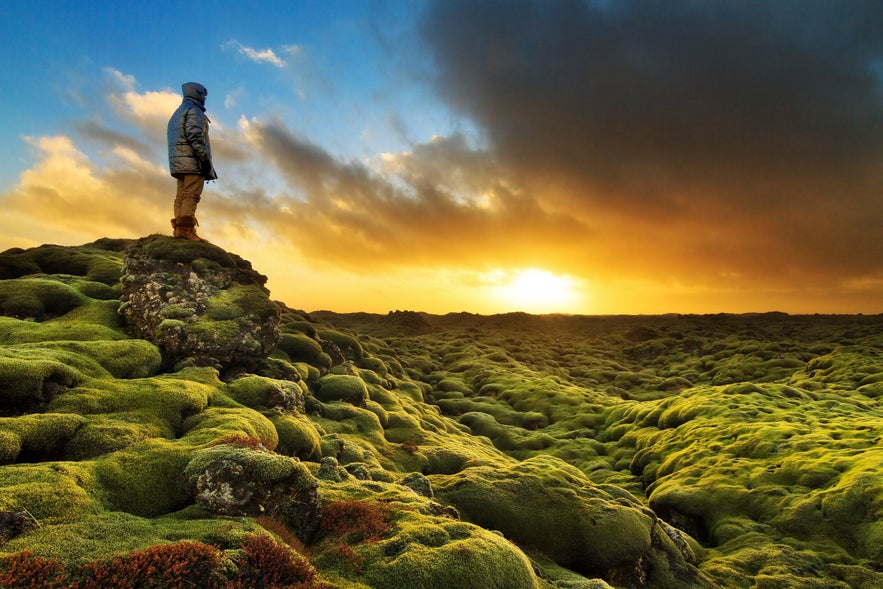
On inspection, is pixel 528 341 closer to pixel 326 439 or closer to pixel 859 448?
pixel 859 448

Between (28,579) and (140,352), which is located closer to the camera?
(28,579)

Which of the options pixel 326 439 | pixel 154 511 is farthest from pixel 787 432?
pixel 154 511

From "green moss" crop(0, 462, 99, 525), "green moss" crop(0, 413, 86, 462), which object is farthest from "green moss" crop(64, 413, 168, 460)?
"green moss" crop(0, 462, 99, 525)

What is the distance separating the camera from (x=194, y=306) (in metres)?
25.0

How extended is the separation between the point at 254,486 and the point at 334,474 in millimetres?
4788

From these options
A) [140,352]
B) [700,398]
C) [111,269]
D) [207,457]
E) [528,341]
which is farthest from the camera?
[528,341]

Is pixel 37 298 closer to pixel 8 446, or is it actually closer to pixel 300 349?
pixel 300 349

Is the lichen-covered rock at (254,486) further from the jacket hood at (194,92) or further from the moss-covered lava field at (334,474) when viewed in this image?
the jacket hood at (194,92)

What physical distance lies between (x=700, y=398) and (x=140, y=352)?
52030 millimetres

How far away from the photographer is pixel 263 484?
1181cm

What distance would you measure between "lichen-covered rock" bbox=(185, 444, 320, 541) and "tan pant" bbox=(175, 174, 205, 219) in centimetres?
1644

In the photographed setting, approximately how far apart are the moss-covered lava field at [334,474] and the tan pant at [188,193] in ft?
9.27

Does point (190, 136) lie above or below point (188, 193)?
above

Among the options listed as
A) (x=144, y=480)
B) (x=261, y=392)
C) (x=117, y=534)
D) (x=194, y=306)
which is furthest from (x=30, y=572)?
(x=194, y=306)
